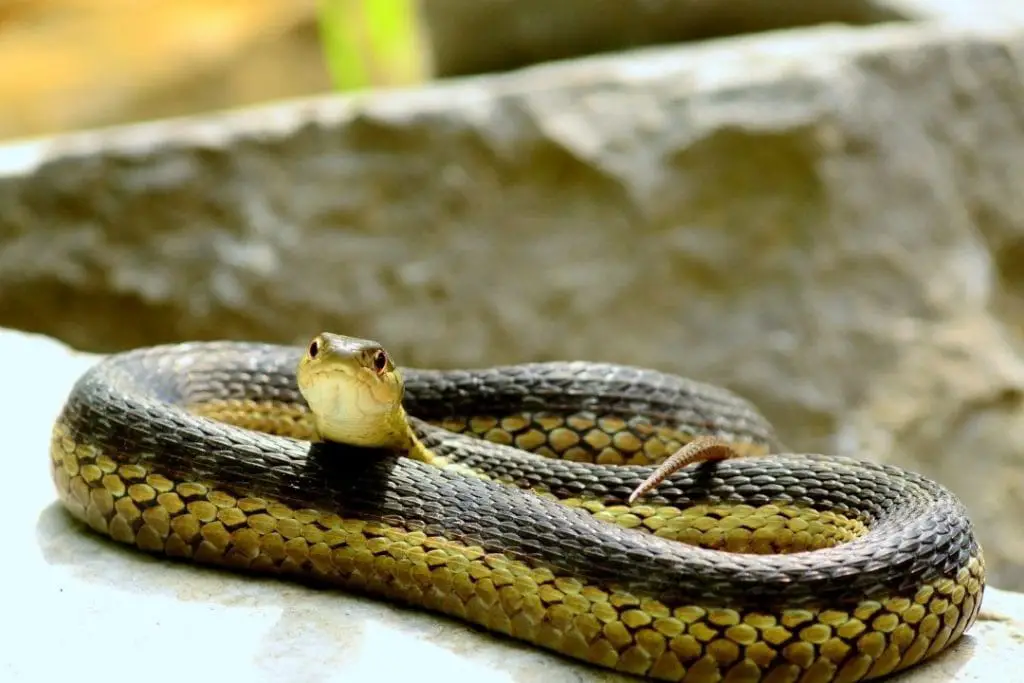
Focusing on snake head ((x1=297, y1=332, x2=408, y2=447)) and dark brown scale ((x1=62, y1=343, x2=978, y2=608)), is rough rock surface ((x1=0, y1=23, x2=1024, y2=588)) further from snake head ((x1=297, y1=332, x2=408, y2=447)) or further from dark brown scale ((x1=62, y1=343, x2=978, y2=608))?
snake head ((x1=297, y1=332, x2=408, y2=447))

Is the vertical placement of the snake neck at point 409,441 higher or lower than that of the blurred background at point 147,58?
lower

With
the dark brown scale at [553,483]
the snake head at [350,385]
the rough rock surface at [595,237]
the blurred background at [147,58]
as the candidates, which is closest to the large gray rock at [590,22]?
the rough rock surface at [595,237]

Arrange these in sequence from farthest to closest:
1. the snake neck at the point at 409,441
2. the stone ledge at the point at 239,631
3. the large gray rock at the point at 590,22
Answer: the large gray rock at the point at 590,22
the snake neck at the point at 409,441
the stone ledge at the point at 239,631

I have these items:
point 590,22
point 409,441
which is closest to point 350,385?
point 409,441

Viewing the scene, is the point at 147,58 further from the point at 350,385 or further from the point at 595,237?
the point at 350,385

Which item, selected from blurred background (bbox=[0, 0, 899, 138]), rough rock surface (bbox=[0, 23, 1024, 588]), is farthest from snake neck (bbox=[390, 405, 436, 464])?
blurred background (bbox=[0, 0, 899, 138])

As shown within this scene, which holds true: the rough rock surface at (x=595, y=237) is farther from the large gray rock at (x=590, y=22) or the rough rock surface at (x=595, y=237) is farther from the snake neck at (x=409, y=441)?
the snake neck at (x=409, y=441)
